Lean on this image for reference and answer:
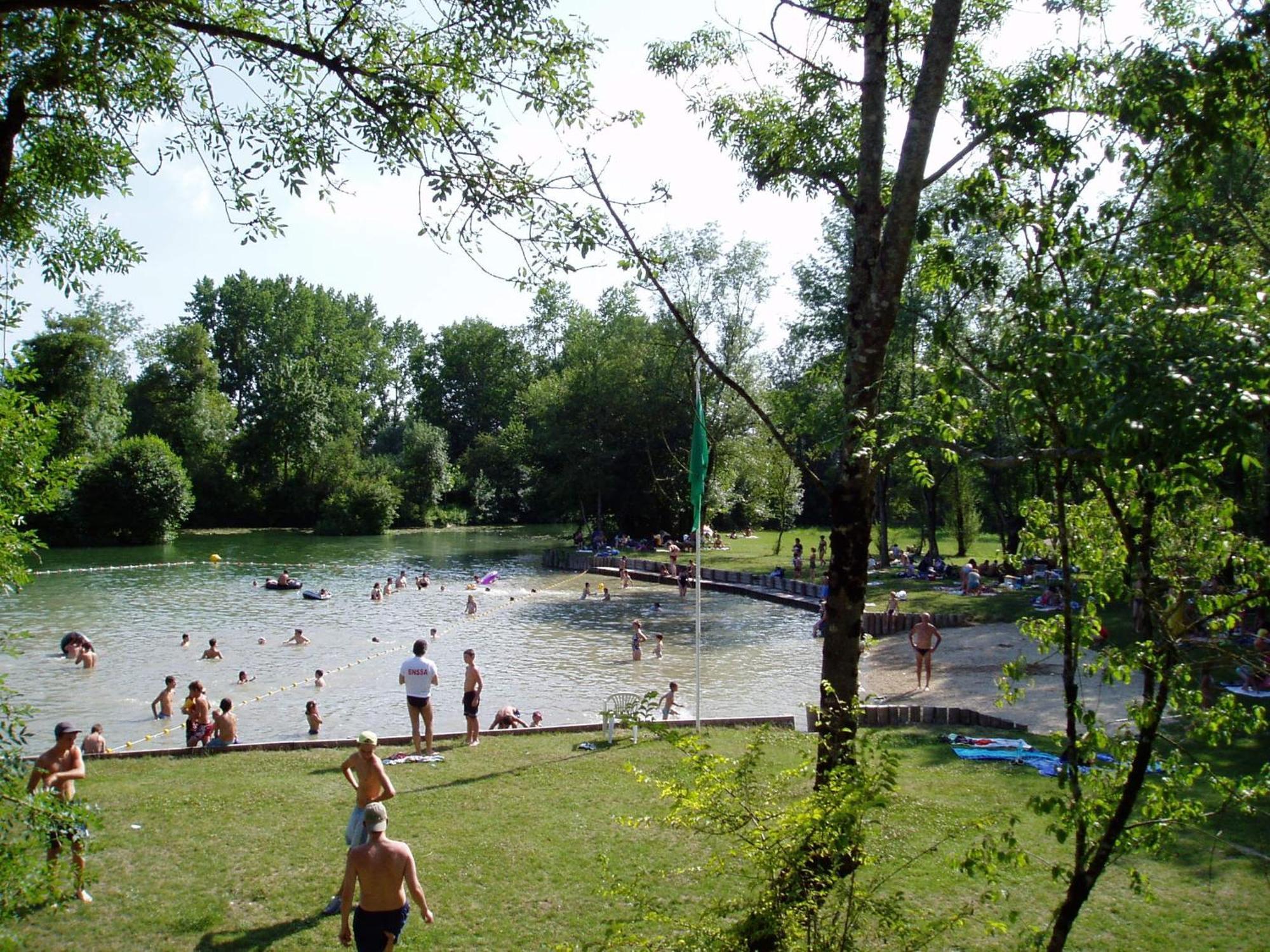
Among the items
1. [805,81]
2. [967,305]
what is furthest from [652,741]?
[967,305]

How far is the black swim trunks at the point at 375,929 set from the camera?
643 centimetres

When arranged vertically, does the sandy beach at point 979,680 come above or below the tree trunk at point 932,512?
below

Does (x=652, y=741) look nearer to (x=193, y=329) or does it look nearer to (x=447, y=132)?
(x=447, y=132)

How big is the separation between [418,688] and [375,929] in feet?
23.9

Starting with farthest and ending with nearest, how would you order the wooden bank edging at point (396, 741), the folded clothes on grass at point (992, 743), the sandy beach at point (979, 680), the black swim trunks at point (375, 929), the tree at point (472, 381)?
the tree at point (472, 381), the sandy beach at point (979, 680), the wooden bank edging at point (396, 741), the folded clothes on grass at point (992, 743), the black swim trunks at point (375, 929)

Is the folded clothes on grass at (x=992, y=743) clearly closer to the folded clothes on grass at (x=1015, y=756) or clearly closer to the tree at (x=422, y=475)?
the folded clothes on grass at (x=1015, y=756)

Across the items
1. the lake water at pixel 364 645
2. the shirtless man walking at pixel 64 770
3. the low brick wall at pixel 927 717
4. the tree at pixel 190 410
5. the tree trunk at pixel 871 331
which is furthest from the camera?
the tree at pixel 190 410

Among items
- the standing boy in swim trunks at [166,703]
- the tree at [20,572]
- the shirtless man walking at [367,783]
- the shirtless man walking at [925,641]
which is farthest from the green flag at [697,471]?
the standing boy in swim trunks at [166,703]

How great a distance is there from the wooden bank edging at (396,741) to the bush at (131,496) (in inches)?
2004

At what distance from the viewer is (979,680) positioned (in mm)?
19375

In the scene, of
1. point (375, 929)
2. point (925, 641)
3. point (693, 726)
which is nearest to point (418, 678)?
point (693, 726)

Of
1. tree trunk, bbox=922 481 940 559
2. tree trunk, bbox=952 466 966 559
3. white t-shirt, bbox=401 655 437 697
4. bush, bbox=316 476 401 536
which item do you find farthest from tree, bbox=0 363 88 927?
bush, bbox=316 476 401 536

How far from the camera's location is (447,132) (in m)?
6.39

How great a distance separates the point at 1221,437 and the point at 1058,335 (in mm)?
821
